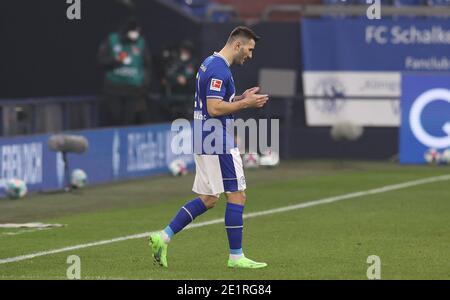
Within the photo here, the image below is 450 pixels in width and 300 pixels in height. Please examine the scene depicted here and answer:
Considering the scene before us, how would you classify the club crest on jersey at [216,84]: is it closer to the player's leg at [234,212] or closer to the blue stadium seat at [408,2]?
the player's leg at [234,212]

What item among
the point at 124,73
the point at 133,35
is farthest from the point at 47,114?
the point at 133,35

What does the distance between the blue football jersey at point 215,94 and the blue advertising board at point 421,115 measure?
12673 millimetres

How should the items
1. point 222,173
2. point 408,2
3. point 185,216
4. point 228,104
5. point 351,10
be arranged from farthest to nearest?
point 408,2 < point 351,10 < point 185,216 < point 222,173 < point 228,104

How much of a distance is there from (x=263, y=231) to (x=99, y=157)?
21.4ft

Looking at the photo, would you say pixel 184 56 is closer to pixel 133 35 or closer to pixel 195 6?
pixel 133 35

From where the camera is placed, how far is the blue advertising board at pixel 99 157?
61.7ft

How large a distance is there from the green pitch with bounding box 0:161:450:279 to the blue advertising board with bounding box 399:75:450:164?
1968 mm

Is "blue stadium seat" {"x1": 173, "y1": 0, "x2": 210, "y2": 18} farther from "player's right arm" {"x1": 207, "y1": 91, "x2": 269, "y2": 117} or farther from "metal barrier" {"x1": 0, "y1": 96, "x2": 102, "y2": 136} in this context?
"player's right arm" {"x1": 207, "y1": 91, "x2": 269, "y2": 117}

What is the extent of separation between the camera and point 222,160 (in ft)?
38.9

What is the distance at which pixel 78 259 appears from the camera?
12.3 meters

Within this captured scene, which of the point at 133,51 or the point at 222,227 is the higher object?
the point at 133,51
